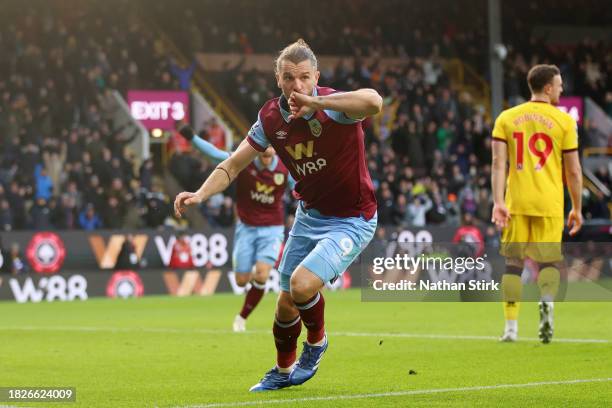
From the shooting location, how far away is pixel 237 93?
30.9 m

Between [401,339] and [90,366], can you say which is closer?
[90,366]

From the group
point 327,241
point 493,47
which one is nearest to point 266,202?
point 327,241

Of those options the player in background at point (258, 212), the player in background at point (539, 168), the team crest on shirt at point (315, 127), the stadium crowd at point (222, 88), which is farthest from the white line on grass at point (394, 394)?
the stadium crowd at point (222, 88)

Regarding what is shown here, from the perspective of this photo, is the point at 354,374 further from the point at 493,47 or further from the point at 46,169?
the point at 493,47

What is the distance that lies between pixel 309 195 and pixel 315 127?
50 centimetres

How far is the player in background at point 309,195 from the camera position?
7719mm

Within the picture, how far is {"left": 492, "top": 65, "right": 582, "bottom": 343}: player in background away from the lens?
11.0m

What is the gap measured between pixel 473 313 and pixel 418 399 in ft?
29.7

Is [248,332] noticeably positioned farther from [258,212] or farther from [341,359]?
[341,359]

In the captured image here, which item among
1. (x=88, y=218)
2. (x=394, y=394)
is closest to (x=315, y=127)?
(x=394, y=394)

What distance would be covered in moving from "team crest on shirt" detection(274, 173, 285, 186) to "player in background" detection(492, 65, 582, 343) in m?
4.16

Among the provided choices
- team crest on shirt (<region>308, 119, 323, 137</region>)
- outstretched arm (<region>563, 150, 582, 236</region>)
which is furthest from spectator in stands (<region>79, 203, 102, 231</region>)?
team crest on shirt (<region>308, 119, 323, 137</region>)

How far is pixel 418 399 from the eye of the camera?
297 inches

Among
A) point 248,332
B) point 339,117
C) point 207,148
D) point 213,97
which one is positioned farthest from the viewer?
point 213,97
